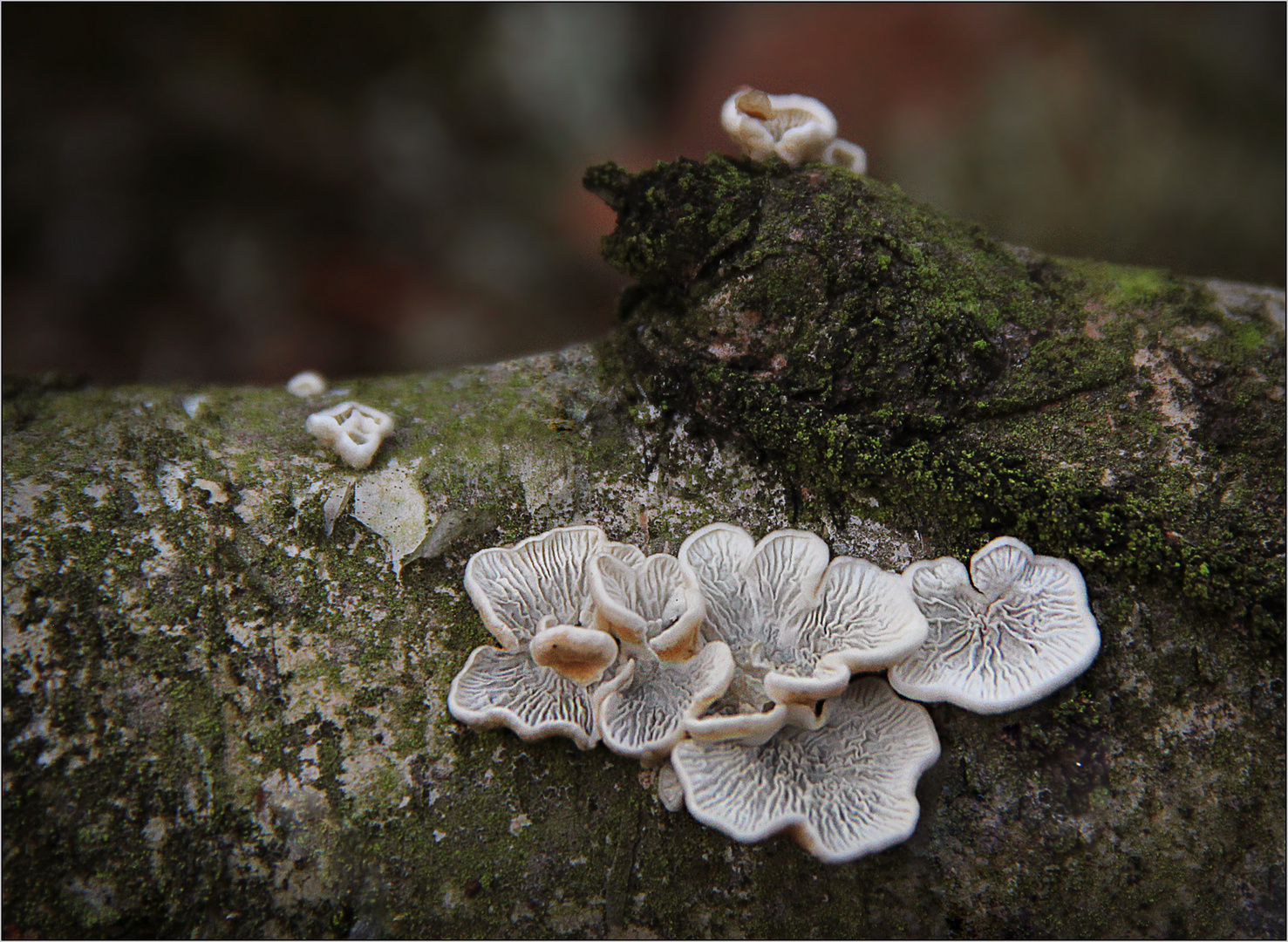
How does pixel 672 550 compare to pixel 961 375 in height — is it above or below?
below

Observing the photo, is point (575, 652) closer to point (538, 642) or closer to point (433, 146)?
point (538, 642)

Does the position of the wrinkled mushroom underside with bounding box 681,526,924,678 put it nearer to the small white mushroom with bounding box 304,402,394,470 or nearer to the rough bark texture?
the rough bark texture

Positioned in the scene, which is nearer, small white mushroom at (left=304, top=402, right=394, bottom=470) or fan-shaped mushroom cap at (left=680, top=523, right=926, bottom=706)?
fan-shaped mushroom cap at (left=680, top=523, right=926, bottom=706)

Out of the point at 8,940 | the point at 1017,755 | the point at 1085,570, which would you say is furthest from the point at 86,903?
the point at 1085,570

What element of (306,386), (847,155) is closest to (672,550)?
(306,386)

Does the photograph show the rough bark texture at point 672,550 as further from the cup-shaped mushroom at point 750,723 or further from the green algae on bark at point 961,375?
the cup-shaped mushroom at point 750,723

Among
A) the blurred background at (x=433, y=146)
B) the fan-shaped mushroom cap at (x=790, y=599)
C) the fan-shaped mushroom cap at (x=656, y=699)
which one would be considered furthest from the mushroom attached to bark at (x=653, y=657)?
the blurred background at (x=433, y=146)

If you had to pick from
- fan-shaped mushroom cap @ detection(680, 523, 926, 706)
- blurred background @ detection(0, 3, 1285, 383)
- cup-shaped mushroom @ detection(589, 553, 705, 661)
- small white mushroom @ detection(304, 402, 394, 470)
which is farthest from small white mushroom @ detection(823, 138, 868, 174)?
blurred background @ detection(0, 3, 1285, 383)
